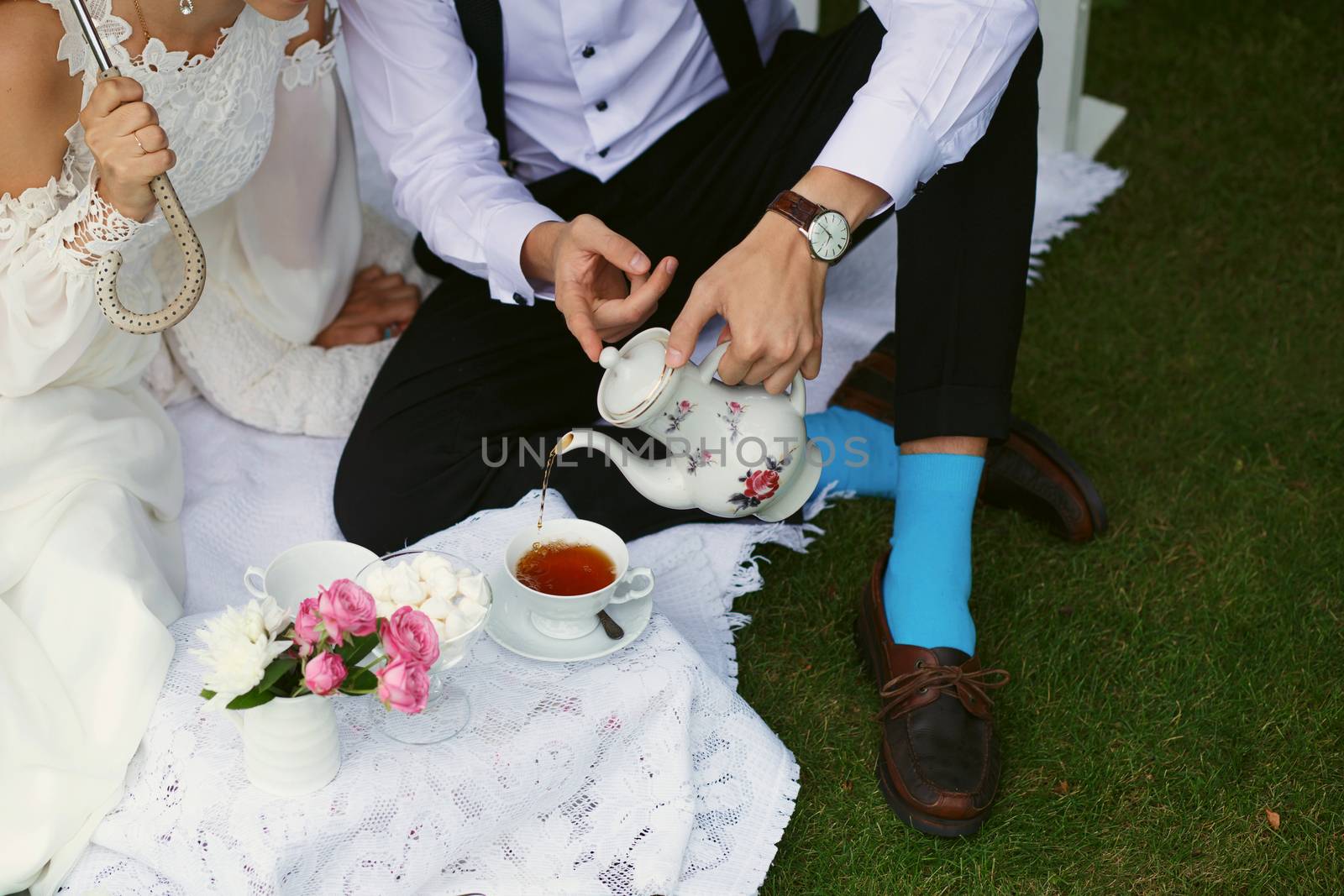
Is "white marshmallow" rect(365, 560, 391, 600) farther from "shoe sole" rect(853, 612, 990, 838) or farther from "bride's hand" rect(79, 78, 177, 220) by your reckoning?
"shoe sole" rect(853, 612, 990, 838)

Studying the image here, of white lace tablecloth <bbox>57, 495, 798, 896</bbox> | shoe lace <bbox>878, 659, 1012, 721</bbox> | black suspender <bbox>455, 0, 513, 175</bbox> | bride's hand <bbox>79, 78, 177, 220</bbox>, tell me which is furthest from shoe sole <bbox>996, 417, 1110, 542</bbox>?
bride's hand <bbox>79, 78, 177, 220</bbox>

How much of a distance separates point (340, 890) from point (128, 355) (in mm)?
861

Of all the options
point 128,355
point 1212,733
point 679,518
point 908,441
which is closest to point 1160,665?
point 1212,733

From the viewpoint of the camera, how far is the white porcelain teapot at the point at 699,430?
1.43m

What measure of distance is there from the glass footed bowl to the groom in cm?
33

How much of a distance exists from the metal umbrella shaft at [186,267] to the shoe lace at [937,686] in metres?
0.99

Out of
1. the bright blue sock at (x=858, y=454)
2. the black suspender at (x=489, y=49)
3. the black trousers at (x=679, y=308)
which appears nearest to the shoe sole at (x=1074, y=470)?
the bright blue sock at (x=858, y=454)

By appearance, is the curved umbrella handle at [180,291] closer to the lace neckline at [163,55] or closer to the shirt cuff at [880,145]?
the lace neckline at [163,55]

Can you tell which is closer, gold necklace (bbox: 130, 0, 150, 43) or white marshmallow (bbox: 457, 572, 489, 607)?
white marshmallow (bbox: 457, 572, 489, 607)

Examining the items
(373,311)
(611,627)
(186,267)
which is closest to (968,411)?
(611,627)

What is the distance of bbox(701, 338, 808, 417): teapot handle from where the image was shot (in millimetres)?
1474

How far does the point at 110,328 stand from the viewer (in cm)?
177

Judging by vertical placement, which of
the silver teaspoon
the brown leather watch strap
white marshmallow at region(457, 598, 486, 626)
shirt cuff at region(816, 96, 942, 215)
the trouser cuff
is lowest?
the silver teaspoon

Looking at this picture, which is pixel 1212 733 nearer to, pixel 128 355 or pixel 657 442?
pixel 657 442
